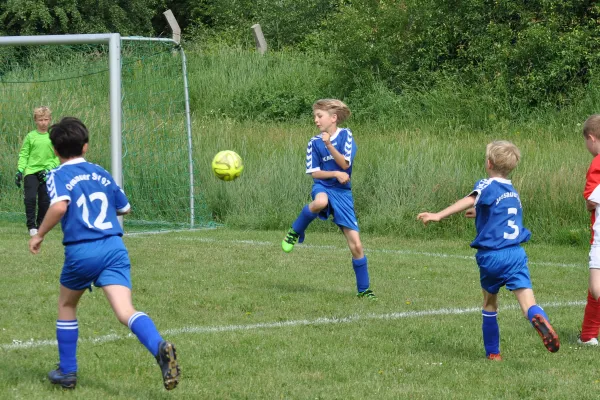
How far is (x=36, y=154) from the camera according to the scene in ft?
41.2

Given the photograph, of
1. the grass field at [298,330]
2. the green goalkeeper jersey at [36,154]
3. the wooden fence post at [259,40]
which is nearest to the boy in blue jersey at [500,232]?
the grass field at [298,330]

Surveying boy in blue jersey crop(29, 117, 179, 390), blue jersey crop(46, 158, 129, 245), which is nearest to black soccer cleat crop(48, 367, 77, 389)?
boy in blue jersey crop(29, 117, 179, 390)

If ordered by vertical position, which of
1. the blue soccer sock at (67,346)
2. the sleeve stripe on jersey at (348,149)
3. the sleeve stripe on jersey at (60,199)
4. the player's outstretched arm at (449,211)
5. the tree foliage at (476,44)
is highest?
the tree foliage at (476,44)

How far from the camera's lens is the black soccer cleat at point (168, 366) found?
4793 millimetres

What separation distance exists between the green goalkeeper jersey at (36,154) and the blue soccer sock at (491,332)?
25.7ft

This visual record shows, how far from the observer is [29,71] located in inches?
680

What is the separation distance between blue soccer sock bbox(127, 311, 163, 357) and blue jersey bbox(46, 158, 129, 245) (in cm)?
55

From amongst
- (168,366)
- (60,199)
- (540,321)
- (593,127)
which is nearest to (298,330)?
(540,321)

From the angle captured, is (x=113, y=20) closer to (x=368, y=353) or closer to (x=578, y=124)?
(x=578, y=124)

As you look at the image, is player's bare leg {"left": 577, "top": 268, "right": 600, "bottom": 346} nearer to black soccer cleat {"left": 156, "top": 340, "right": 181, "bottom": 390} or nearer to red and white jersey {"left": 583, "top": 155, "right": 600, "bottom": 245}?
red and white jersey {"left": 583, "top": 155, "right": 600, "bottom": 245}

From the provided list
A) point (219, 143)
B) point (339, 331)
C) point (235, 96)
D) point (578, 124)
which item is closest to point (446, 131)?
point (578, 124)

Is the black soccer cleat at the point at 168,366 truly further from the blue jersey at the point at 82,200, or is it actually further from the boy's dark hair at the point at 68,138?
the boy's dark hair at the point at 68,138

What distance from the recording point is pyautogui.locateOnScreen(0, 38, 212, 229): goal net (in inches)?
568

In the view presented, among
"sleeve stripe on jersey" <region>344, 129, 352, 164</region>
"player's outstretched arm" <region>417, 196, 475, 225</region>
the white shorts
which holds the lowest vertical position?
the white shorts
